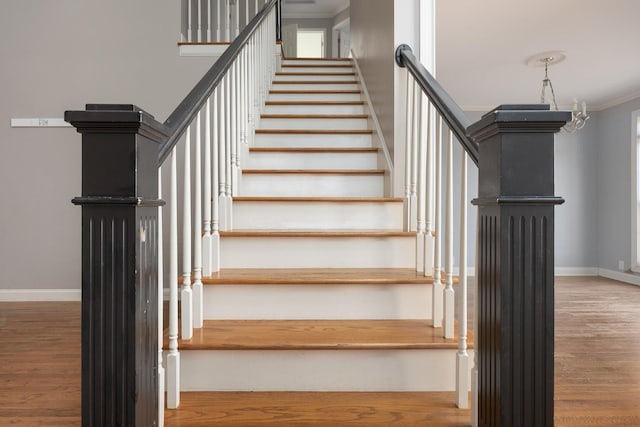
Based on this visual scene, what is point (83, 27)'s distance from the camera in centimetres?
384

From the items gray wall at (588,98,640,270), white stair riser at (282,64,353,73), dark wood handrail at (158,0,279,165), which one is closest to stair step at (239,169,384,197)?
dark wood handrail at (158,0,279,165)

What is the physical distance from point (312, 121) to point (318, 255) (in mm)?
1710

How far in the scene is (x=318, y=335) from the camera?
158cm

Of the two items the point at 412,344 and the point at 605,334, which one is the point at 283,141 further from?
the point at 605,334

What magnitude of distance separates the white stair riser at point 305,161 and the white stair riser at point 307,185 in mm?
240

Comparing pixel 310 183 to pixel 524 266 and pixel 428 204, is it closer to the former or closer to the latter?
pixel 428 204

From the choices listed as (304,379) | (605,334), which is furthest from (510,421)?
(605,334)

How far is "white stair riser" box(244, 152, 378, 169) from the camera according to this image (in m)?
2.91

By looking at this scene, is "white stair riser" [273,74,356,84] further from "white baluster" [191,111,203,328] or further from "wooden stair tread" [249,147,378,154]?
"white baluster" [191,111,203,328]

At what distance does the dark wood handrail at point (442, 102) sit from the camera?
52.5 inches

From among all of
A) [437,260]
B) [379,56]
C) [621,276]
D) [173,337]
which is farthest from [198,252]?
[621,276]

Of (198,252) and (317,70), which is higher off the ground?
(317,70)

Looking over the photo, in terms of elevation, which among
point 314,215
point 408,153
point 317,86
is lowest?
point 314,215

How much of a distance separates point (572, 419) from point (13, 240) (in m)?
4.34
